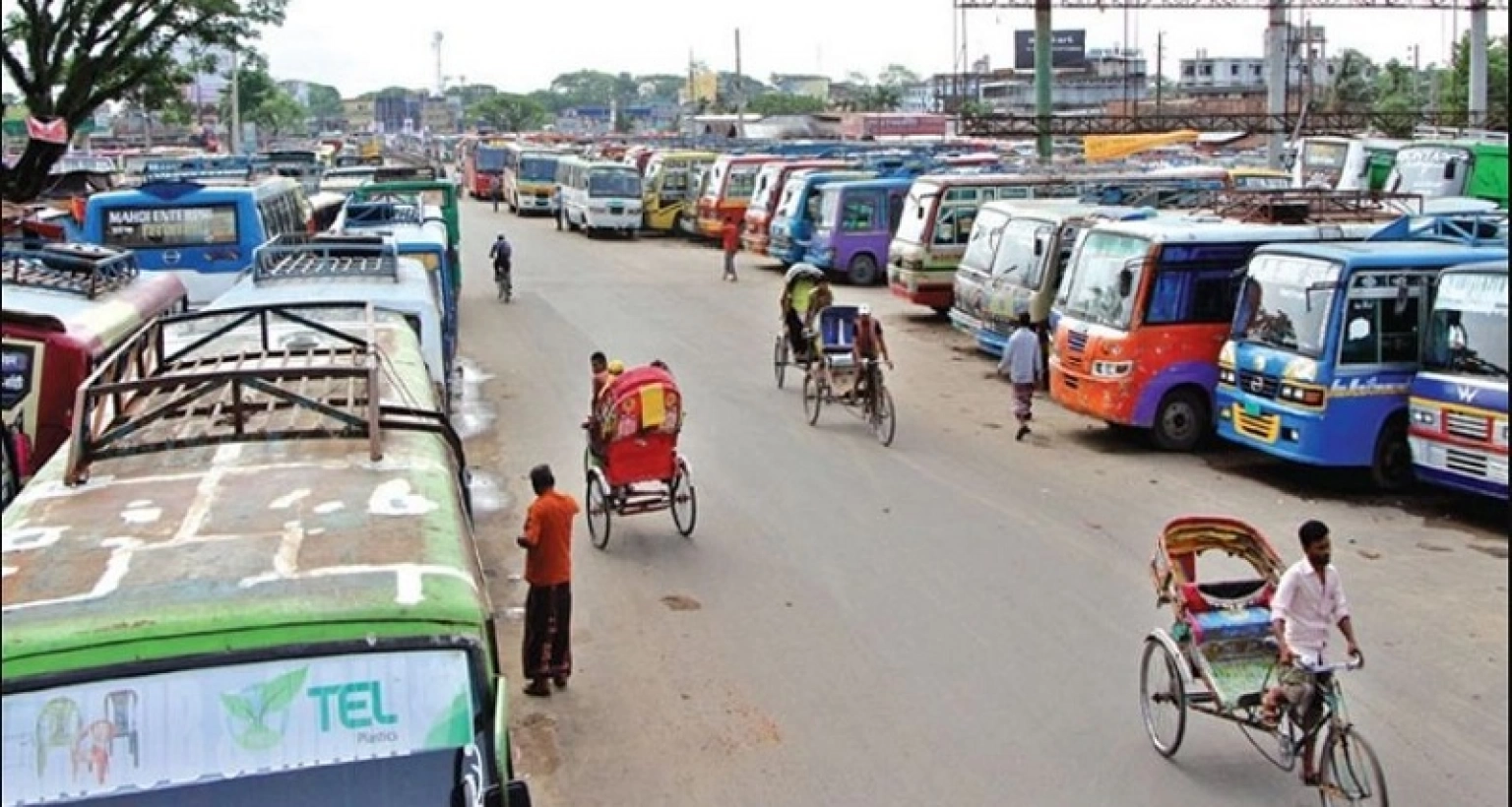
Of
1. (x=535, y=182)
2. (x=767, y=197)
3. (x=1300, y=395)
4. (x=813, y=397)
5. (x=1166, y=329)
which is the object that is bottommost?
(x=813, y=397)

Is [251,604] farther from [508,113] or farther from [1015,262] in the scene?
[508,113]

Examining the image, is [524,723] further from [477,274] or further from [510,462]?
[477,274]

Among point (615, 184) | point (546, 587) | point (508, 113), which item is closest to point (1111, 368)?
point (546, 587)

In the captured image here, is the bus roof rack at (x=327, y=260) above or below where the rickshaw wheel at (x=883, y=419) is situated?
above

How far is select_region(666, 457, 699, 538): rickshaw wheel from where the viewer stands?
12.2 metres

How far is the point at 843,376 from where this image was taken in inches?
663

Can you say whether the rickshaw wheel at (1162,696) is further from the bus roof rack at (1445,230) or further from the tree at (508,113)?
the tree at (508,113)

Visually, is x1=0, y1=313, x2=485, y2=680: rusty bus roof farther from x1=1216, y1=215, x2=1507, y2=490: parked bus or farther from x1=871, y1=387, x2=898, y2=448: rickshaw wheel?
x1=871, y1=387, x2=898, y2=448: rickshaw wheel

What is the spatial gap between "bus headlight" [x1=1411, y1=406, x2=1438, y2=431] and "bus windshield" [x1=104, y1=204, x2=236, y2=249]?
14124mm

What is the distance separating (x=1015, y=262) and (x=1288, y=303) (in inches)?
265

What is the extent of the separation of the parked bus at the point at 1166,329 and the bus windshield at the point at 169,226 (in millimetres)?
10935

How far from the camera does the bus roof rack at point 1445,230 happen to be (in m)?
15.7

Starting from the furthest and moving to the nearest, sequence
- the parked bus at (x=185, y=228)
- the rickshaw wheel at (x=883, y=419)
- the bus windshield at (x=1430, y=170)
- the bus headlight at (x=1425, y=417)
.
Result: the bus windshield at (x=1430, y=170) < the parked bus at (x=185, y=228) < the rickshaw wheel at (x=883, y=419) < the bus headlight at (x=1425, y=417)

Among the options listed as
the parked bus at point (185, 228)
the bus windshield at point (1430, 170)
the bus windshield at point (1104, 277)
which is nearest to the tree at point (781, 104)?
the bus windshield at point (1430, 170)
